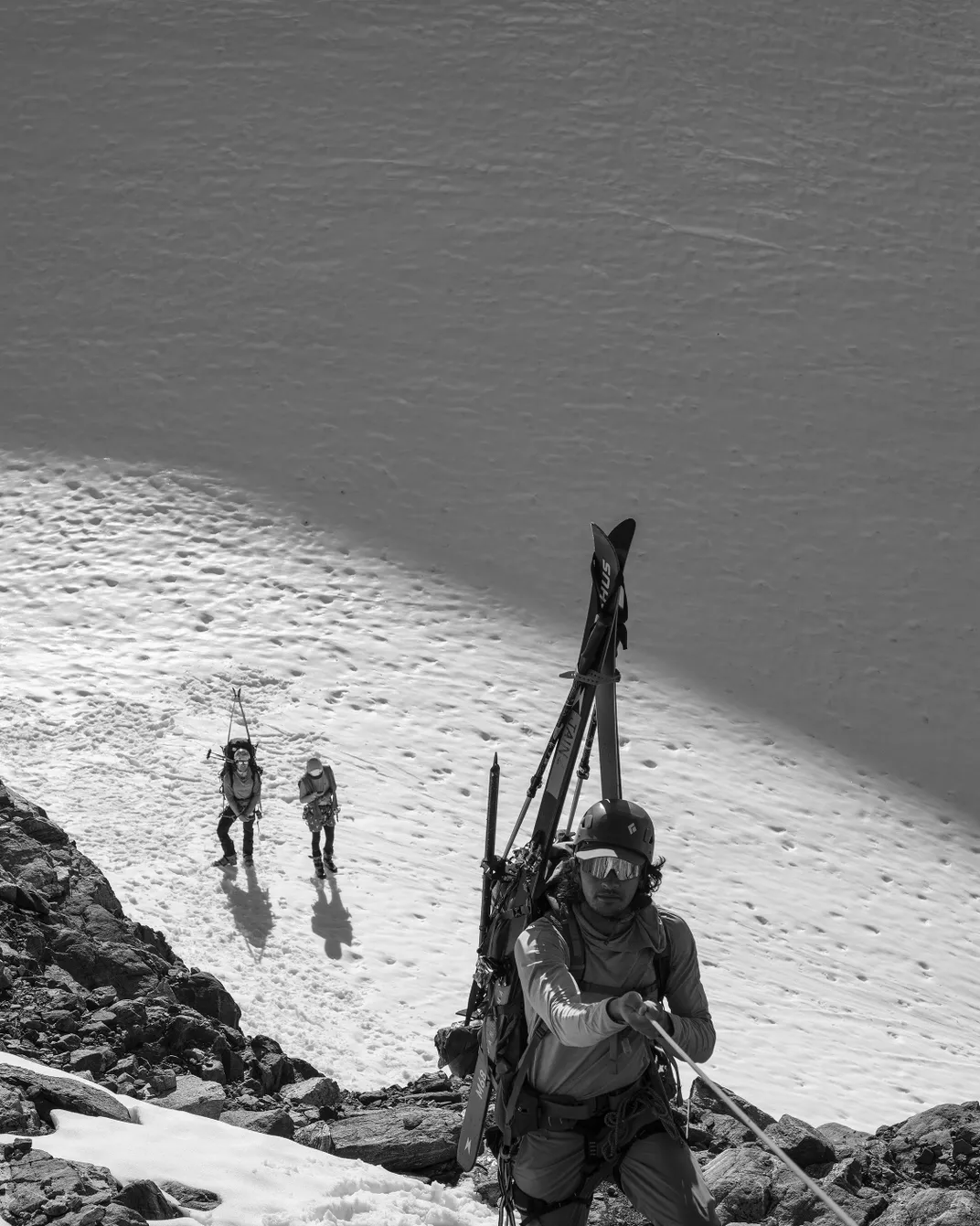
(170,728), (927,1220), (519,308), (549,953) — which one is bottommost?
(170,728)

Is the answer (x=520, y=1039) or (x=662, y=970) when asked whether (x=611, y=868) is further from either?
(x=520, y=1039)

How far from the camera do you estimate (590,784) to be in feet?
71.7

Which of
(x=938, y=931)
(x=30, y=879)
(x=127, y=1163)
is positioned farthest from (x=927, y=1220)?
(x=938, y=931)

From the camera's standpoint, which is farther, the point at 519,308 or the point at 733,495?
the point at 519,308

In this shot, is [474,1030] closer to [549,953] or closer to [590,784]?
[549,953]

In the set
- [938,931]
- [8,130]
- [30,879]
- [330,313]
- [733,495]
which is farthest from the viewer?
[8,130]

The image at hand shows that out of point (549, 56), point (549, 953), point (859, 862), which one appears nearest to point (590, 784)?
point (859, 862)

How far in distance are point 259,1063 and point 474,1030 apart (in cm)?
378

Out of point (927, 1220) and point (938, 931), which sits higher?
point (927, 1220)

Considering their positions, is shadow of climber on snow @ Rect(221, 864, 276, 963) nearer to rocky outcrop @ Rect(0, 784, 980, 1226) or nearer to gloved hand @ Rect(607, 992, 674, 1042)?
rocky outcrop @ Rect(0, 784, 980, 1226)

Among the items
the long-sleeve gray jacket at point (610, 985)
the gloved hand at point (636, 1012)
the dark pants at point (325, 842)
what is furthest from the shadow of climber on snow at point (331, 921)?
the gloved hand at point (636, 1012)

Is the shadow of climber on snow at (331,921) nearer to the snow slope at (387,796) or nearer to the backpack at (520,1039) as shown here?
the snow slope at (387,796)

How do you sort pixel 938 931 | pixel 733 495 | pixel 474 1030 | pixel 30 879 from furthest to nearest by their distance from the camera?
pixel 733 495 < pixel 938 931 < pixel 30 879 < pixel 474 1030

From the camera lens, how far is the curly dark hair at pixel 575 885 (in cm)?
543
